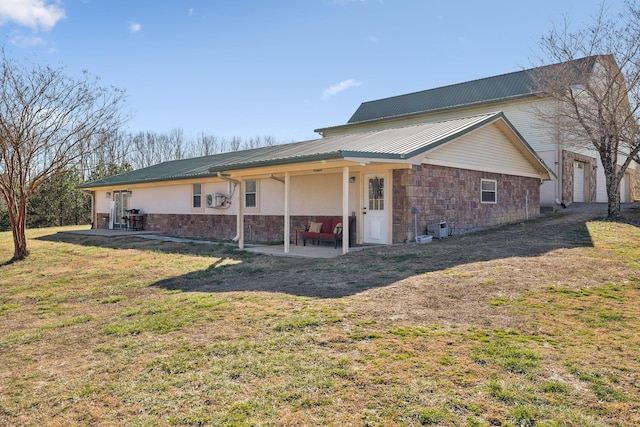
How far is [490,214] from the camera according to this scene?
13.6 m

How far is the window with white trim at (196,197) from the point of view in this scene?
1691 cm

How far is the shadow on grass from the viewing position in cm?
690

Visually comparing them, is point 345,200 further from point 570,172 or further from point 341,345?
point 570,172

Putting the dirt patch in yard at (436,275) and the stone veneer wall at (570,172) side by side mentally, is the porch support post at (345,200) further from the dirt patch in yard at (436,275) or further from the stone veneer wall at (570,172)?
the stone veneer wall at (570,172)

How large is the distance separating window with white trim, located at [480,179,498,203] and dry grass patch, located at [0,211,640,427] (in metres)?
5.09

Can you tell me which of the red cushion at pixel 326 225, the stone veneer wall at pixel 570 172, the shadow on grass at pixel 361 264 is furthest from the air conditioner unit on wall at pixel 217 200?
the stone veneer wall at pixel 570 172

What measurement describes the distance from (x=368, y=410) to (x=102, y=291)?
6.17 metres

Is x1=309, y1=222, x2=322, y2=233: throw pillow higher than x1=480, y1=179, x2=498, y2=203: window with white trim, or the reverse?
x1=480, y1=179, x2=498, y2=203: window with white trim

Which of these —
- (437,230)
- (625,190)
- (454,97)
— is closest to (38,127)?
(437,230)

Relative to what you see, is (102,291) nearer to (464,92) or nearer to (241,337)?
(241,337)

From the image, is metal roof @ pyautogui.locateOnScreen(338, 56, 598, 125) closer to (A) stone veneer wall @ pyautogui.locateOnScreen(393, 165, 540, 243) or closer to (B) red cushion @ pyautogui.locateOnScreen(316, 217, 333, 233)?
(A) stone veneer wall @ pyautogui.locateOnScreen(393, 165, 540, 243)

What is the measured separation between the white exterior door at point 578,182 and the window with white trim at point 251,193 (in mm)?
14404

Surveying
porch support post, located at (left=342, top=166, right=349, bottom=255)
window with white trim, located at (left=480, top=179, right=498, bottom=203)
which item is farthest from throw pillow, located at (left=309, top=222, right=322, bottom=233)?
window with white trim, located at (left=480, top=179, right=498, bottom=203)

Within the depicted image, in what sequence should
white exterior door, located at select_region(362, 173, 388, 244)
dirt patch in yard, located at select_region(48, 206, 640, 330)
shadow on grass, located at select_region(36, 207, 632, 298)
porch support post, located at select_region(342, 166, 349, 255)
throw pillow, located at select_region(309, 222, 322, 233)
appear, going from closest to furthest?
dirt patch in yard, located at select_region(48, 206, 640, 330)
shadow on grass, located at select_region(36, 207, 632, 298)
porch support post, located at select_region(342, 166, 349, 255)
white exterior door, located at select_region(362, 173, 388, 244)
throw pillow, located at select_region(309, 222, 322, 233)
